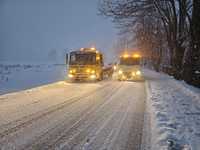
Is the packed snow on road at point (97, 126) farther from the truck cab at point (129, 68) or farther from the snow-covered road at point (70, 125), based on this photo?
the truck cab at point (129, 68)

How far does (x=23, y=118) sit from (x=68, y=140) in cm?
307

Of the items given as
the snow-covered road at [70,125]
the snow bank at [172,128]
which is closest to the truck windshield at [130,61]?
the snow-covered road at [70,125]

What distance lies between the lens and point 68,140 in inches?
297

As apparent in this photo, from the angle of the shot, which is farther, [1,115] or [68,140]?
[1,115]

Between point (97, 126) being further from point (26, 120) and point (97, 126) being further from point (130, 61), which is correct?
point (130, 61)

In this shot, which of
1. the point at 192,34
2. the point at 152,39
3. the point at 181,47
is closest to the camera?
the point at 192,34

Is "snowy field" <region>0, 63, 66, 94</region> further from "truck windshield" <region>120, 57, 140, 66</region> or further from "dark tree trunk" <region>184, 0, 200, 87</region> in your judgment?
"dark tree trunk" <region>184, 0, 200, 87</region>

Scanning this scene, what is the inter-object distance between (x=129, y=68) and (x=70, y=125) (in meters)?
23.2

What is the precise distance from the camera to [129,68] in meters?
32.1

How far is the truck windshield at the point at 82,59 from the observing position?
28453 mm

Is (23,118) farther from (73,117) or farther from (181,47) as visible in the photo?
(181,47)

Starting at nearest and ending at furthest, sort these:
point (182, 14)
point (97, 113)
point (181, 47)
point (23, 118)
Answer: point (23, 118) → point (97, 113) → point (182, 14) → point (181, 47)

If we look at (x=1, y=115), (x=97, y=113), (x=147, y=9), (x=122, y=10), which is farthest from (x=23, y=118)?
(x=147, y=9)

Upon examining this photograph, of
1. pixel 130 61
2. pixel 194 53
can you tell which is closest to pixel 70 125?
pixel 194 53
